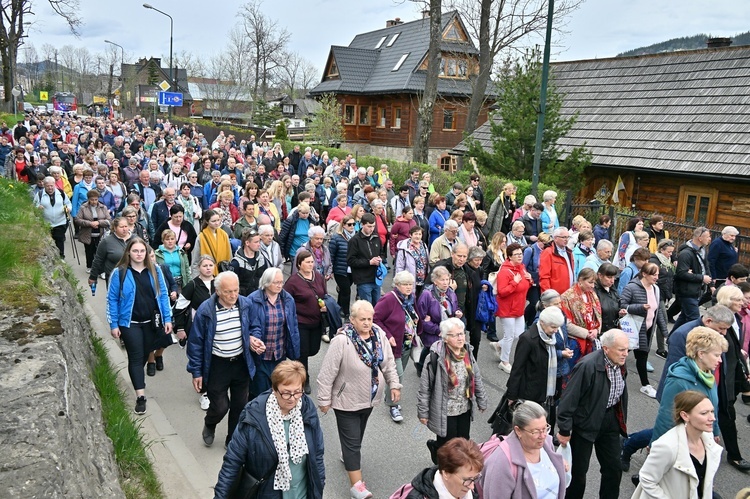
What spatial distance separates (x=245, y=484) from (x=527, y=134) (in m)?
14.5

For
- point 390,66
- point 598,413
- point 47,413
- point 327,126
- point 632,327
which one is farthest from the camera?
point 390,66

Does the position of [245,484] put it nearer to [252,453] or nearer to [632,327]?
[252,453]

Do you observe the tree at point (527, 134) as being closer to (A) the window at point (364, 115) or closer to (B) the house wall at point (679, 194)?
(B) the house wall at point (679, 194)

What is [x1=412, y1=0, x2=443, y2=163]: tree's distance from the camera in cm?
2147

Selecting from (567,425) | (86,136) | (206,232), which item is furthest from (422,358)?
(86,136)

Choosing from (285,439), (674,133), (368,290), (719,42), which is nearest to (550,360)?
(285,439)

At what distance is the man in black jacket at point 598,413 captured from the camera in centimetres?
521

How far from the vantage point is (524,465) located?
4109 millimetres

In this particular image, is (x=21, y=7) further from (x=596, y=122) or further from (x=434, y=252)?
(x=434, y=252)

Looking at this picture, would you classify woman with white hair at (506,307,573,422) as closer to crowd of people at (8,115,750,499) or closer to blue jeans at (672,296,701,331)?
crowd of people at (8,115,750,499)

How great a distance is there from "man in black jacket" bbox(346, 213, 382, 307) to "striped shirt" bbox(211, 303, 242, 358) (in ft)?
10.6

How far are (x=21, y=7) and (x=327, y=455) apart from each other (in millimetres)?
43865

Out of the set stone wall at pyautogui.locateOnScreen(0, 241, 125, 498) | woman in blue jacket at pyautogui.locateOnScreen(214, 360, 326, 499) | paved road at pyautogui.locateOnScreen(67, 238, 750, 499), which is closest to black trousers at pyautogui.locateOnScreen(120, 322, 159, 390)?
paved road at pyautogui.locateOnScreen(67, 238, 750, 499)

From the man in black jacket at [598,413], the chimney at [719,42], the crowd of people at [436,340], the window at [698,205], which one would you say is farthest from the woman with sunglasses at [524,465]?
the chimney at [719,42]
